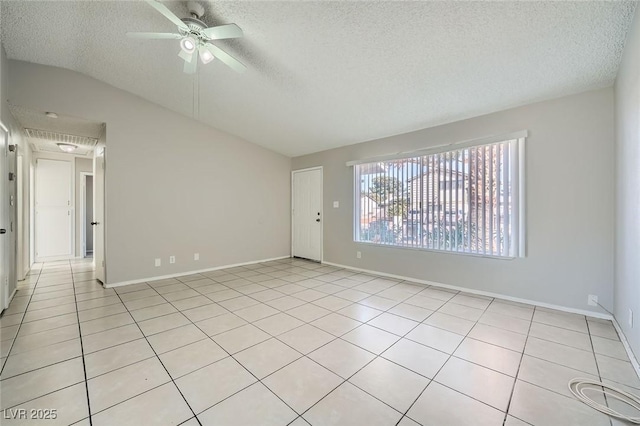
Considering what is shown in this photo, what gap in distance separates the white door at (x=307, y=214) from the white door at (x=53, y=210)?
5.07 m

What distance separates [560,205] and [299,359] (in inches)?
127

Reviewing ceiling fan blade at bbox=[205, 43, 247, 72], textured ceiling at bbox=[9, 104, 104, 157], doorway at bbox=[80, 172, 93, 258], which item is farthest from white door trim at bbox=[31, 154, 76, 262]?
ceiling fan blade at bbox=[205, 43, 247, 72]

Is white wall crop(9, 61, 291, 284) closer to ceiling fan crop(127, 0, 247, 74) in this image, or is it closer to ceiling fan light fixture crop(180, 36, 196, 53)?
ceiling fan crop(127, 0, 247, 74)

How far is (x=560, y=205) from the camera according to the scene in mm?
2836

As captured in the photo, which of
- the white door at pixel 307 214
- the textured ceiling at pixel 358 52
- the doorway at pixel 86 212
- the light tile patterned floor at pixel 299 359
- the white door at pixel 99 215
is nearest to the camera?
the light tile patterned floor at pixel 299 359

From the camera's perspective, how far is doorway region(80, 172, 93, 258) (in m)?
5.95

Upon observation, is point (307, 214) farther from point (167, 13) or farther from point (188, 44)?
point (167, 13)

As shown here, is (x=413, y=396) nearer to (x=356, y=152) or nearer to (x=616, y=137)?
(x=616, y=137)

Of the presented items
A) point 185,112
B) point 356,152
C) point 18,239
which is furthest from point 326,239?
point 18,239

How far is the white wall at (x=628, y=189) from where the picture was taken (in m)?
1.82

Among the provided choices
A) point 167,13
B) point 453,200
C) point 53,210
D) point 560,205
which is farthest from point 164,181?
point 560,205

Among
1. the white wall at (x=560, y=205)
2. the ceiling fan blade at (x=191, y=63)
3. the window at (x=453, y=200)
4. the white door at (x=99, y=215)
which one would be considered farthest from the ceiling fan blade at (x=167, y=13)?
the white wall at (x=560, y=205)

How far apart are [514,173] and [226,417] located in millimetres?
3698

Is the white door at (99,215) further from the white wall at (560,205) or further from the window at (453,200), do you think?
the white wall at (560,205)
